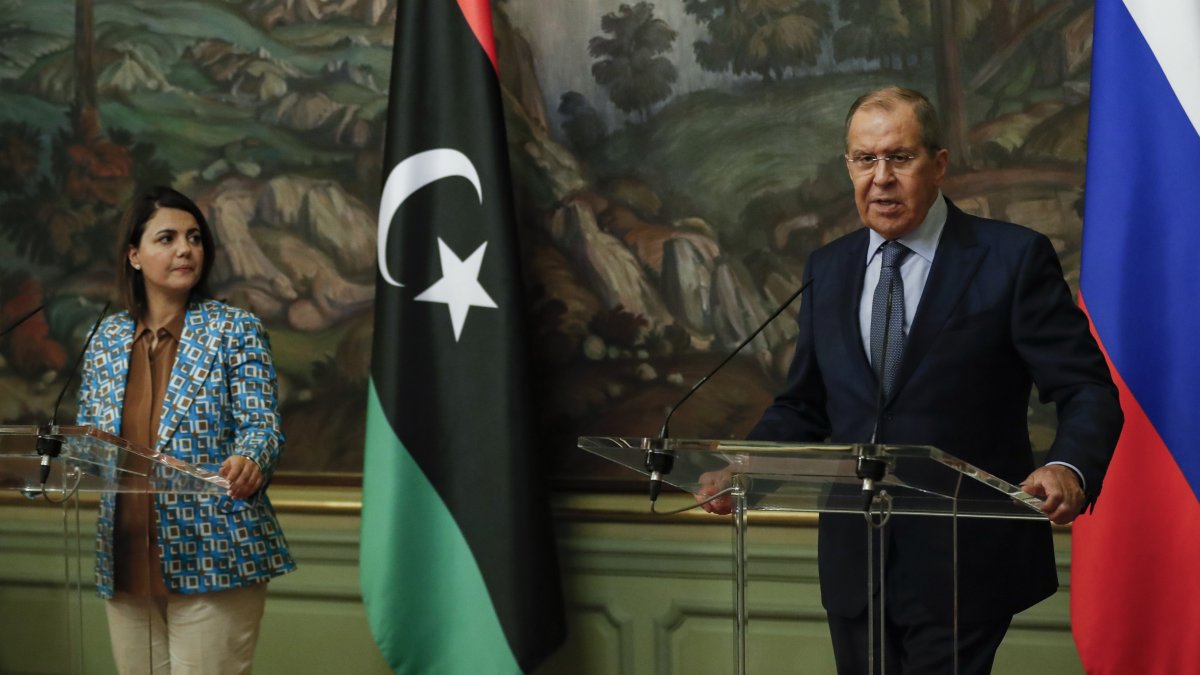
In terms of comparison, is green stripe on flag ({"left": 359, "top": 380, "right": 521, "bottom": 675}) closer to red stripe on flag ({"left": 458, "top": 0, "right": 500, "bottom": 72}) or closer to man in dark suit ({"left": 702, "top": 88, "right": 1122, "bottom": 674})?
red stripe on flag ({"left": 458, "top": 0, "right": 500, "bottom": 72})

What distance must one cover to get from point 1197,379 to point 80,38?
159 inches

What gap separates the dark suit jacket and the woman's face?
178 centimetres

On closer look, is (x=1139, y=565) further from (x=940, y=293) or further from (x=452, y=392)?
(x=452, y=392)

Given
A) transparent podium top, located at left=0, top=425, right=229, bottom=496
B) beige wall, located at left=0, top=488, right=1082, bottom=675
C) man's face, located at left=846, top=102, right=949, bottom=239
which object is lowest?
beige wall, located at left=0, top=488, right=1082, bottom=675

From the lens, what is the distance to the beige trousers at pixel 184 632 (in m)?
3.47

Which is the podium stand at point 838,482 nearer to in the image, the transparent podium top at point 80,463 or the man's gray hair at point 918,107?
the man's gray hair at point 918,107

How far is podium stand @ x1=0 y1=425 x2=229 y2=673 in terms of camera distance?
110 inches

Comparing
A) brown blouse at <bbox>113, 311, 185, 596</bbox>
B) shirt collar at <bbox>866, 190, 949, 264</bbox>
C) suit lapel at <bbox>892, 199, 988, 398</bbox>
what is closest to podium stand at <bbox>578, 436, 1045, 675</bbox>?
suit lapel at <bbox>892, 199, 988, 398</bbox>

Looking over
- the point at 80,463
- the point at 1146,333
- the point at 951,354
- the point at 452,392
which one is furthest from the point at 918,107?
the point at 80,463

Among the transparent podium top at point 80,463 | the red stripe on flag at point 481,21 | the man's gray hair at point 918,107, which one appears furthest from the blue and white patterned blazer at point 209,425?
the man's gray hair at point 918,107

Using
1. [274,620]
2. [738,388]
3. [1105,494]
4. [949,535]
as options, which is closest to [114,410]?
[274,620]

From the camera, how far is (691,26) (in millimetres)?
4340

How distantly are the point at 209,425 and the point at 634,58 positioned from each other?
1.84 metres

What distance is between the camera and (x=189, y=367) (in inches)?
143
